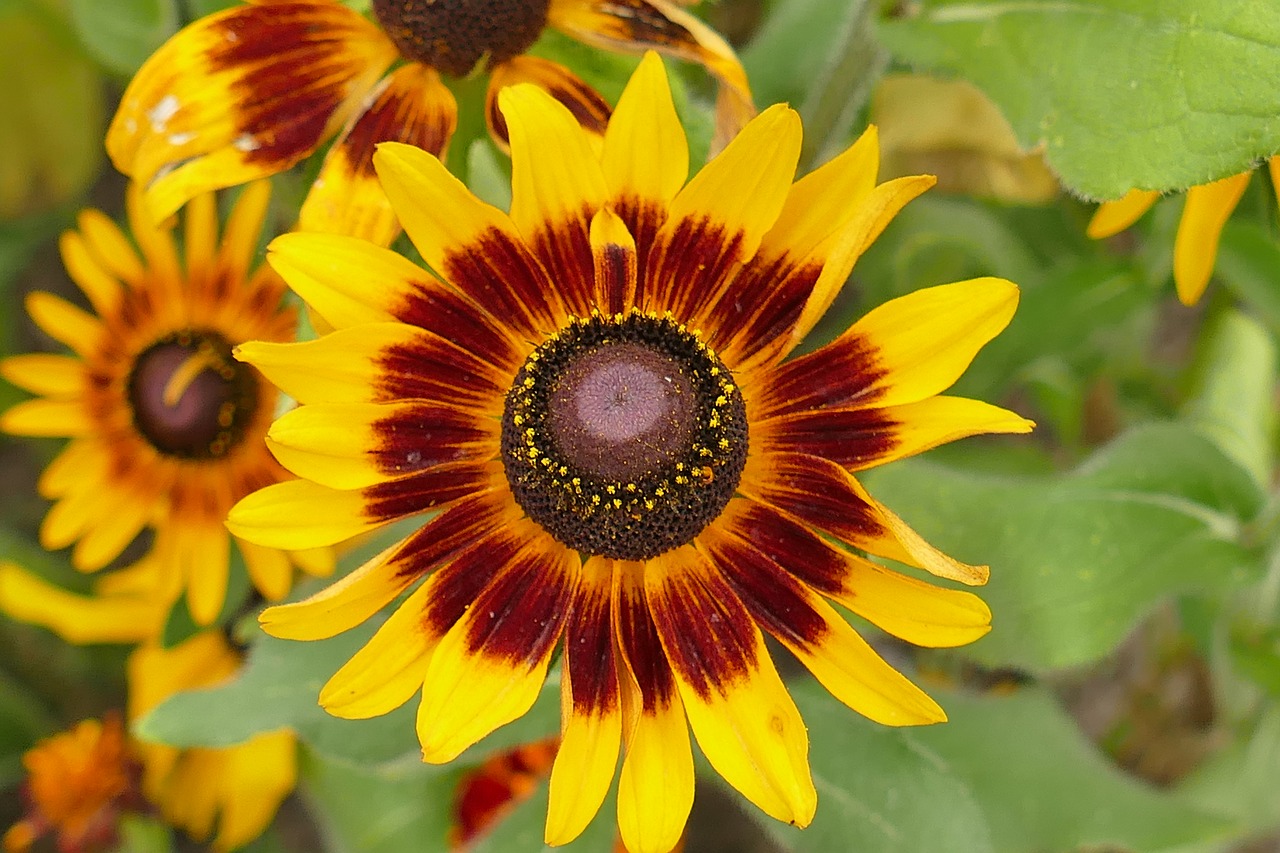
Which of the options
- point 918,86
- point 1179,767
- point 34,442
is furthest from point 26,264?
point 1179,767

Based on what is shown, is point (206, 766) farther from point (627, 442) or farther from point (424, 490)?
point (627, 442)

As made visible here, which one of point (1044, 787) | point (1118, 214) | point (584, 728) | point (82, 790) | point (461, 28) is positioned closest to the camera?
point (584, 728)

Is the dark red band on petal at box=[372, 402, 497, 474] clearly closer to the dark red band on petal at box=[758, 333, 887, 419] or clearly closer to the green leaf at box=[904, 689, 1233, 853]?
the dark red band on petal at box=[758, 333, 887, 419]

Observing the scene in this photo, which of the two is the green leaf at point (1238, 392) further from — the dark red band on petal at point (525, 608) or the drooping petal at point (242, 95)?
the drooping petal at point (242, 95)

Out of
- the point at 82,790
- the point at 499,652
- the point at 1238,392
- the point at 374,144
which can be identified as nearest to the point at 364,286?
the point at 374,144

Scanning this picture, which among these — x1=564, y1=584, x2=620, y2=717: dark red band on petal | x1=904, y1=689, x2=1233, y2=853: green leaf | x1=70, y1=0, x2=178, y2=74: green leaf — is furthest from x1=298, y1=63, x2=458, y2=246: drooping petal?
x1=904, y1=689, x2=1233, y2=853: green leaf

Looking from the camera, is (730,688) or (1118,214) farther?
(1118,214)

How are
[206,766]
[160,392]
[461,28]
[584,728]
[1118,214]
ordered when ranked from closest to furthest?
1. [584,728]
2. [461,28]
3. [1118,214]
4. [160,392]
5. [206,766]
